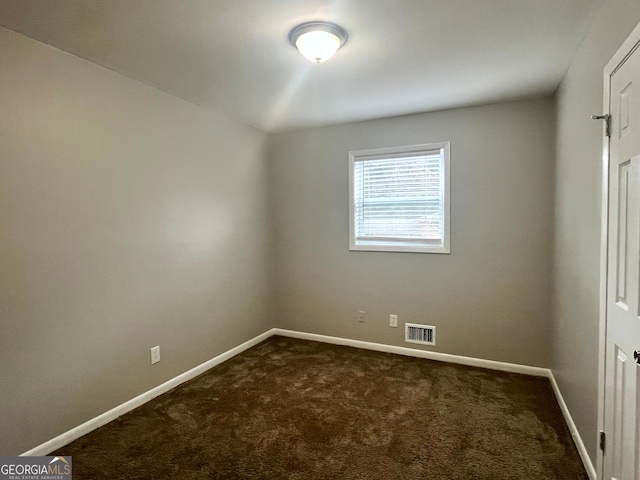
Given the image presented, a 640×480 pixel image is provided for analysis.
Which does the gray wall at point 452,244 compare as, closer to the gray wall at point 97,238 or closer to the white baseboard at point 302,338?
the white baseboard at point 302,338

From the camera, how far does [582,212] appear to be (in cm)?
209

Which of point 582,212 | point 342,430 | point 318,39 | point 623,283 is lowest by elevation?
point 342,430

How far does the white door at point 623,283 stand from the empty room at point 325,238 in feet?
0.04

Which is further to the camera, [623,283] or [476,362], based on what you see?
[476,362]

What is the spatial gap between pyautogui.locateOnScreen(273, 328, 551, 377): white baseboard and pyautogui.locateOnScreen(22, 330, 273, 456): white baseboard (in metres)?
0.75

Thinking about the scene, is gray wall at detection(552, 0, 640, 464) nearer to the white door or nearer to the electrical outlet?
the white door

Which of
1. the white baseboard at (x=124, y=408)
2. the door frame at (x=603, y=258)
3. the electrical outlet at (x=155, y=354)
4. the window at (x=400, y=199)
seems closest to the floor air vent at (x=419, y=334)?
the window at (x=400, y=199)

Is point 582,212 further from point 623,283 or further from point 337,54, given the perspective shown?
point 337,54

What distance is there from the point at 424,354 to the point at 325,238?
5.30 ft

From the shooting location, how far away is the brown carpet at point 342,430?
2012 millimetres

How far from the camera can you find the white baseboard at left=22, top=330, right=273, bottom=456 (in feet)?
7.12

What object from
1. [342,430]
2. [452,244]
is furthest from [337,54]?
[342,430]

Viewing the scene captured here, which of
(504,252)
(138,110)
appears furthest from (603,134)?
(138,110)

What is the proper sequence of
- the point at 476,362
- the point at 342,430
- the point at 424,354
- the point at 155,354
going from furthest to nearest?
the point at 424,354
the point at 476,362
the point at 155,354
the point at 342,430
